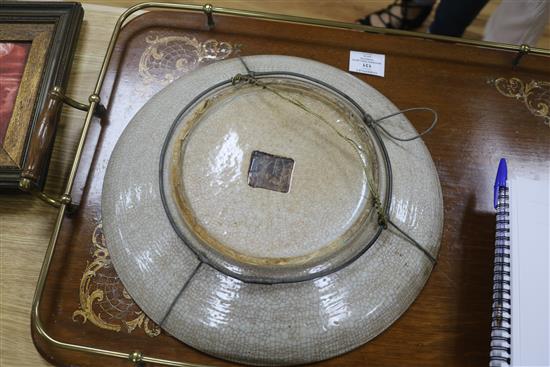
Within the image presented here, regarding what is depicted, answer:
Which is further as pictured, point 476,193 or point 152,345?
point 476,193

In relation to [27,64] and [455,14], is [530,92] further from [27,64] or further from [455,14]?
[27,64]

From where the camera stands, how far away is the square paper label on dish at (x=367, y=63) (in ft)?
3.06

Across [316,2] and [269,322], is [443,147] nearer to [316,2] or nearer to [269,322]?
[269,322]

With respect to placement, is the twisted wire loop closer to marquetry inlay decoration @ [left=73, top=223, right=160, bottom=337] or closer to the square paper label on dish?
the square paper label on dish

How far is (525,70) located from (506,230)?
1.38ft

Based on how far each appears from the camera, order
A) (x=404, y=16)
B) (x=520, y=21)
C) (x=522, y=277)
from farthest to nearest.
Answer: (x=404, y=16)
(x=520, y=21)
(x=522, y=277)

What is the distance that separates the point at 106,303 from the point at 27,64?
0.52 metres

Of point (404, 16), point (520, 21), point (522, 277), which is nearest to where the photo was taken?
point (522, 277)

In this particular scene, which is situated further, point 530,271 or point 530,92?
point 530,92

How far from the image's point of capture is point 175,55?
3.11 ft

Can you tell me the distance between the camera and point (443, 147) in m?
0.87

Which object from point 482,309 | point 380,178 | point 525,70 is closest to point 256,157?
point 380,178

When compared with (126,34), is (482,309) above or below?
below

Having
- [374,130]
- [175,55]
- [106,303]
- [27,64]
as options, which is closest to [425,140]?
[374,130]
